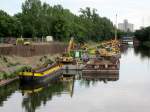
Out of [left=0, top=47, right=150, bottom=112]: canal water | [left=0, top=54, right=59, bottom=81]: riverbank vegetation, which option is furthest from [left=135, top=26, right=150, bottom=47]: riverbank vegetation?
[left=0, top=47, right=150, bottom=112]: canal water

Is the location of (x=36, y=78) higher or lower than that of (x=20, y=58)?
lower

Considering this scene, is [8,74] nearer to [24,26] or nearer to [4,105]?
[4,105]

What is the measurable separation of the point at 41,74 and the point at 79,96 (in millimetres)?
6902

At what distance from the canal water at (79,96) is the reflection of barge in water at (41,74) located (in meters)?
0.71

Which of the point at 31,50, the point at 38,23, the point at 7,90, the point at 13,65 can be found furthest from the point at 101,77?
the point at 38,23

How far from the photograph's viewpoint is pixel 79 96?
4016 centimetres

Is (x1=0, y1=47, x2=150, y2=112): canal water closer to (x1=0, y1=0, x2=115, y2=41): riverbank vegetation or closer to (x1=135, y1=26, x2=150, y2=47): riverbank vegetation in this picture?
(x1=0, y1=0, x2=115, y2=41): riverbank vegetation

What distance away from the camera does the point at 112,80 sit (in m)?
52.7

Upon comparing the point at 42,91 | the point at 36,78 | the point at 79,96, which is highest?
the point at 36,78

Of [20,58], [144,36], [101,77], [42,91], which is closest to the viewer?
[42,91]

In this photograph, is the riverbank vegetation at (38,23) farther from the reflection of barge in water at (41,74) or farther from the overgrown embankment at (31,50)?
the reflection of barge in water at (41,74)

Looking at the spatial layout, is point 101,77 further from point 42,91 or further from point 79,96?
point 79,96

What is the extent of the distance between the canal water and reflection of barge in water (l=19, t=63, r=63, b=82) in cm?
71

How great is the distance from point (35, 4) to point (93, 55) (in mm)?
25399
